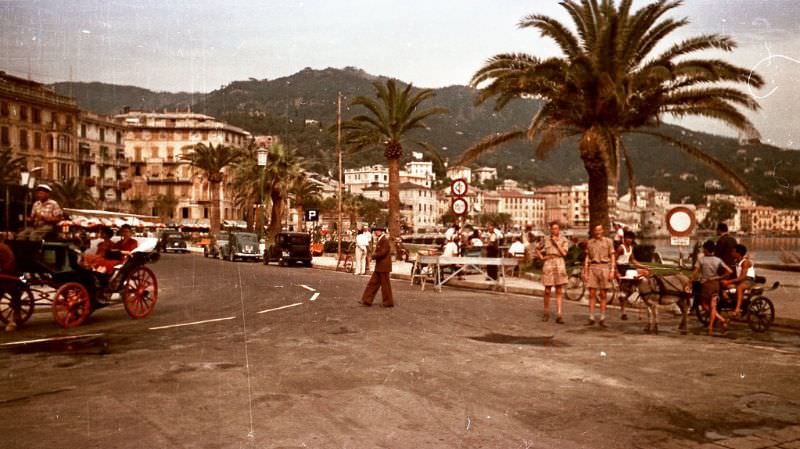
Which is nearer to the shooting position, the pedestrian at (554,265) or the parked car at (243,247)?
the pedestrian at (554,265)

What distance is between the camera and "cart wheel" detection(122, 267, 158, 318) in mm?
12881

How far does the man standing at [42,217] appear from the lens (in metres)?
11.8

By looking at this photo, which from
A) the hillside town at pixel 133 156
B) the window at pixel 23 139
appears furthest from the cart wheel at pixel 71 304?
the window at pixel 23 139

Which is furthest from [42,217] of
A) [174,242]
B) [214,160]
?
[214,160]

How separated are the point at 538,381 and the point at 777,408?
226 centimetres

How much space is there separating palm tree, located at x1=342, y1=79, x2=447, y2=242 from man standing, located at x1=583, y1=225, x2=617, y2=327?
82.7 feet

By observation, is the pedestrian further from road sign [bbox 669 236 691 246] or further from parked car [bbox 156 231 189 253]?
parked car [bbox 156 231 189 253]

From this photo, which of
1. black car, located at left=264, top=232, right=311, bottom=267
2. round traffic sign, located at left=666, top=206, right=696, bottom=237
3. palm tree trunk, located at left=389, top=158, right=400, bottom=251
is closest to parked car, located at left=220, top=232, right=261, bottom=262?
black car, located at left=264, top=232, right=311, bottom=267

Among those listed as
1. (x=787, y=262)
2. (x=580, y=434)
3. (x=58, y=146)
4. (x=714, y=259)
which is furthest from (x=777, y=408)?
(x=58, y=146)

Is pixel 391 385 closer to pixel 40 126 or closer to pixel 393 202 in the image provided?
pixel 393 202

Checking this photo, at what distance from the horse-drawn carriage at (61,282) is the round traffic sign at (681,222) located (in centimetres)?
1158

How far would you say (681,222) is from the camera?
15.5 meters

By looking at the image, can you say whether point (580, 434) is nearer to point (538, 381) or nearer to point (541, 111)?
point (538, 381)

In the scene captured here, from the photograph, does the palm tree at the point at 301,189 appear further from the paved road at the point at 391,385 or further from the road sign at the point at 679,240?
the paved road at the point at 391,385
